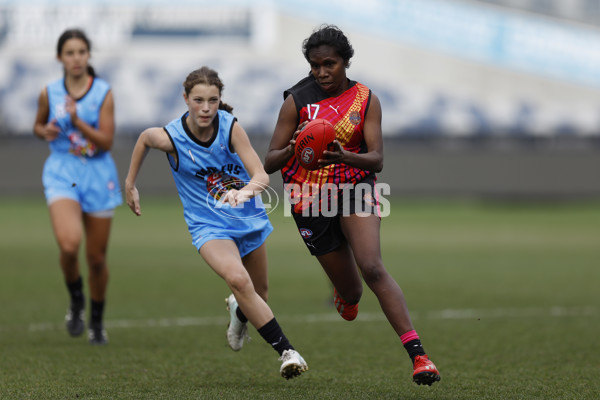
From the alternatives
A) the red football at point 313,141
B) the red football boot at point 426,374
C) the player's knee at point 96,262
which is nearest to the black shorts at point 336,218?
the red football at point 313,141

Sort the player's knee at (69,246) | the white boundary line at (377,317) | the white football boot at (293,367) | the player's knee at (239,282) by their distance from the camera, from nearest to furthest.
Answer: the white football boot at (293,367), the player's knee at (239,282), the player's knee at (69,246), the white boundary line at (377,317)

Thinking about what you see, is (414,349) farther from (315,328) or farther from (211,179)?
(315,328)

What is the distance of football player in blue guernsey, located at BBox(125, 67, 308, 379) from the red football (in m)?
0.38

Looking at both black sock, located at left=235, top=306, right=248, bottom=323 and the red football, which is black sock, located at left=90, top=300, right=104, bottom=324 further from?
the red football

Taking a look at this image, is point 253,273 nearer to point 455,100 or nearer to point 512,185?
point 512,185

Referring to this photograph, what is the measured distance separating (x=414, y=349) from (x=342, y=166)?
130 centimetres

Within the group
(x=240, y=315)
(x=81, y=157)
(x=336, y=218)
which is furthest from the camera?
(x=81, y=157)

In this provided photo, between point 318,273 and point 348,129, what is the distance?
8.20 meters

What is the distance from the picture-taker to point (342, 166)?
20.3ft

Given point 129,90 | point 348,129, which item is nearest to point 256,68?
point 129,90

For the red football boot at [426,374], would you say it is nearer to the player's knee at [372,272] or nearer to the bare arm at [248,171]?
the player's knee at [372,272]

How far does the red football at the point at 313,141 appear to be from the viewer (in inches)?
222

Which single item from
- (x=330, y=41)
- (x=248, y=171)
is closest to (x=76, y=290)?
(x=248, y=171)

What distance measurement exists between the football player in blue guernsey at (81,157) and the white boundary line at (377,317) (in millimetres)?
1029
